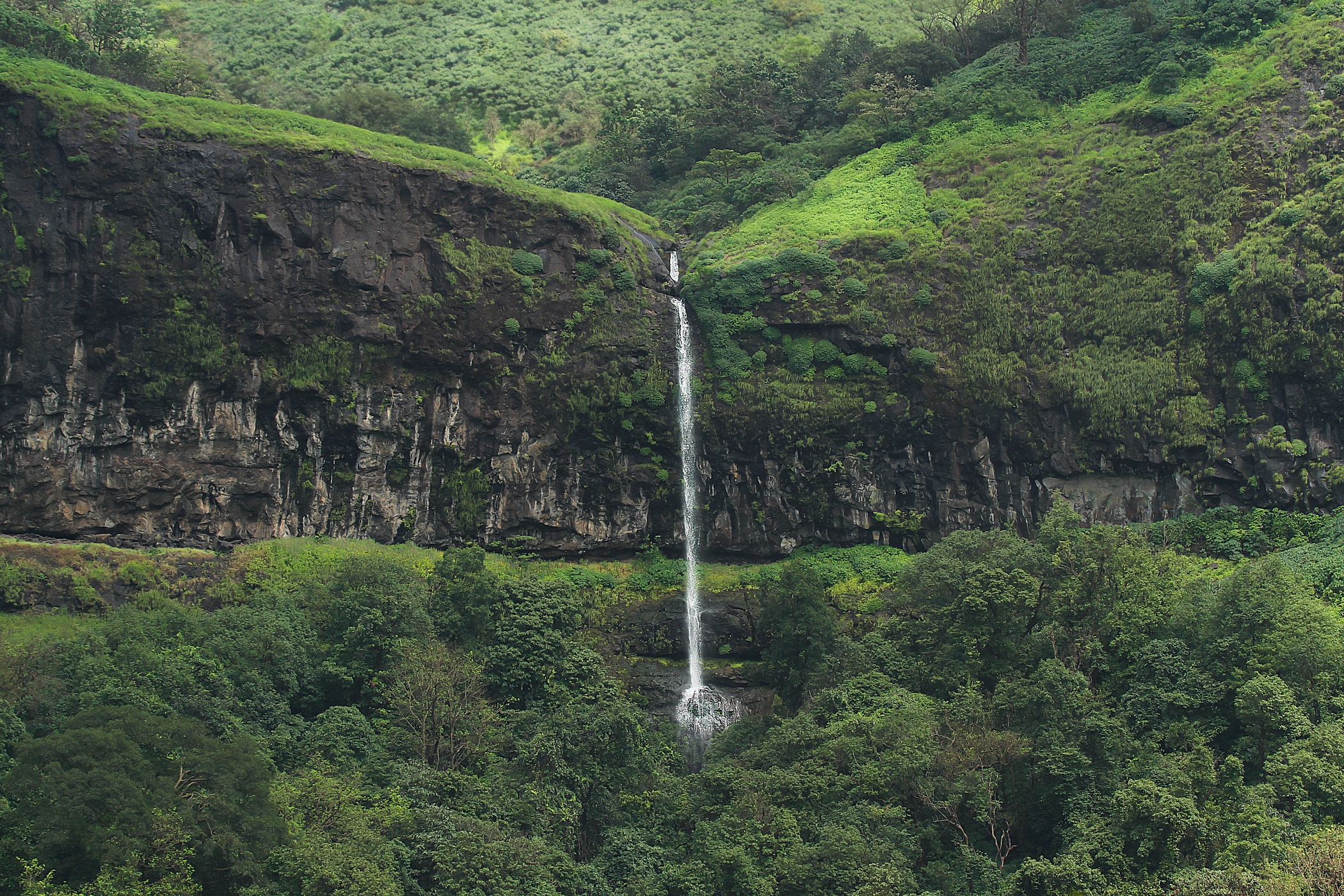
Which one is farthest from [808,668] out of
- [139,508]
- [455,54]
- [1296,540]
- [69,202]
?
[455,54]

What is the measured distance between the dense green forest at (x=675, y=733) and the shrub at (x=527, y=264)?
1266cm

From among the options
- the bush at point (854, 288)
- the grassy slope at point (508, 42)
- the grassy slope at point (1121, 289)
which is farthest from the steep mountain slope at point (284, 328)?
the grassy slope at point (508, 42)

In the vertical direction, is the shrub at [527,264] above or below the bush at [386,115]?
below

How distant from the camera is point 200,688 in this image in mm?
33938

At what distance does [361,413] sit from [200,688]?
1606cm

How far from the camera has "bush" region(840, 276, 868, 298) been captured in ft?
167

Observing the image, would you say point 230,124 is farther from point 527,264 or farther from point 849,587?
point 849,587

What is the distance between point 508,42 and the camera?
268ft

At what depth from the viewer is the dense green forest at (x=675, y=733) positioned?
27734 mm

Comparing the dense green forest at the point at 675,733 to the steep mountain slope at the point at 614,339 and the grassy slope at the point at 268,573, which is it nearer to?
the grassy slope at the point at 268,573

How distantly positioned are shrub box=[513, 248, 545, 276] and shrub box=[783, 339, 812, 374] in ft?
33.8

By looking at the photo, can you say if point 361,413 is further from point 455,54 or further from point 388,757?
point 455,54

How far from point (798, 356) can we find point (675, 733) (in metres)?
16.3

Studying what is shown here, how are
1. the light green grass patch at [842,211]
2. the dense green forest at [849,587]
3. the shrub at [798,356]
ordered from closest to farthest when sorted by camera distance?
the dense green forest at [849,587], the shrub at [798,356], the light green grass patch at [842,211]
